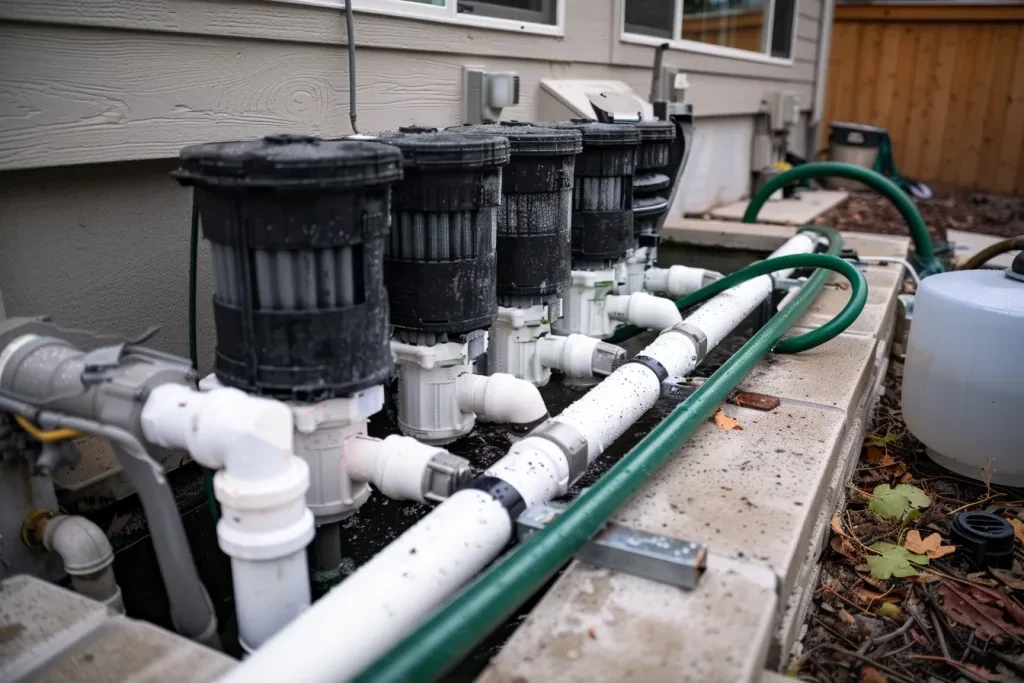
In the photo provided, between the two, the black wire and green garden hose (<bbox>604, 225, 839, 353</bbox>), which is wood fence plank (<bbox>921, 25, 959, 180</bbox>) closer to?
green garden hose (<bbox>604, 225, 839, 353</bbox>)

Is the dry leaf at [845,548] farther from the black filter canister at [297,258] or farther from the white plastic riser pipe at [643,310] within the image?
the black filter canister at [297,258]

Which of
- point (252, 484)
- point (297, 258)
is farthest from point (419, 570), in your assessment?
point (297, 258)

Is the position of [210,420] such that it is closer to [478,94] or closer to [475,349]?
[475,349]

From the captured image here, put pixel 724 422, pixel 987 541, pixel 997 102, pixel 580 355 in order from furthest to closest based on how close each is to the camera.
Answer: pixel 997 102, pixel 580 355, pixel 724 422, pixel 987 541

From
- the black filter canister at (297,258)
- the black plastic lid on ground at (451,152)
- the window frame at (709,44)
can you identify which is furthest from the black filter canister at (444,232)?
the window frame at (709,44)

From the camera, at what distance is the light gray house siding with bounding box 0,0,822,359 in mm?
1769

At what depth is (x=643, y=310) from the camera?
2773mm

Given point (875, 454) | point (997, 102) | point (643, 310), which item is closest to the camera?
point (875, 454)

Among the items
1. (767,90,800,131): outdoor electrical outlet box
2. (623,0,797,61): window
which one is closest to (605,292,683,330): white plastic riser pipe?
(623,0,797,61): window

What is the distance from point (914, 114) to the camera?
10.5 meters

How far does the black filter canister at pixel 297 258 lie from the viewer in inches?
53.2

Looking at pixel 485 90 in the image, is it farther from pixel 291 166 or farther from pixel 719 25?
pixel 719 25

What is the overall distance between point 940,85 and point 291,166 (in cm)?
1102

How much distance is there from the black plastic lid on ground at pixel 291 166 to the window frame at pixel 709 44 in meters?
2.98
